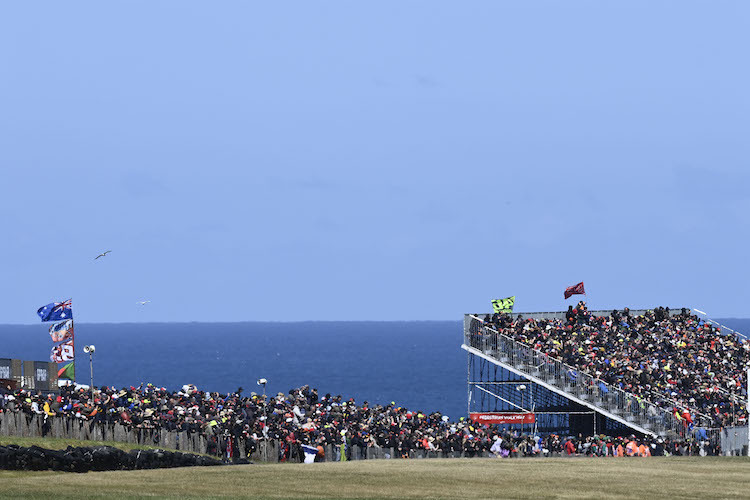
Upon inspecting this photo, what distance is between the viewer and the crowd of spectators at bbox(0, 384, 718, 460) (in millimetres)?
42281

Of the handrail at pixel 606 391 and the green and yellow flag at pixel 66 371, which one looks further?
the handrail at pixel 606 391

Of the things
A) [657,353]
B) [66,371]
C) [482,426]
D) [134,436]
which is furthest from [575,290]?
[134,436]

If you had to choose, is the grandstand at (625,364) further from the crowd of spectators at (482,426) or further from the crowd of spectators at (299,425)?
the crowd of spectators at (299,425)

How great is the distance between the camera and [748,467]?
3597cm

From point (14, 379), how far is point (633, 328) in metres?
35.2

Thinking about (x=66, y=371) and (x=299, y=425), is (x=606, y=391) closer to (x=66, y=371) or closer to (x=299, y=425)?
(x=299, y=425)

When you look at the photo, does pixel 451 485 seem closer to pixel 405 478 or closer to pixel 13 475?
pixel 405 478

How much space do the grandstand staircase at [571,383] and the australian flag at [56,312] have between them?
76.2 feet

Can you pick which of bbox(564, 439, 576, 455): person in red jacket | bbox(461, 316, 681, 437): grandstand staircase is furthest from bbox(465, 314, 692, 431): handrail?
bbox(564, 439, 576, 455): person in red jacket

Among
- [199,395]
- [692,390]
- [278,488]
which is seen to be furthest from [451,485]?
[692,390]

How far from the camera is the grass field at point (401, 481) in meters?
27.9

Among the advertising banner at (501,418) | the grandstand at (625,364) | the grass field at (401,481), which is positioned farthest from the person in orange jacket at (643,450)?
the advertising banner at (501,418)

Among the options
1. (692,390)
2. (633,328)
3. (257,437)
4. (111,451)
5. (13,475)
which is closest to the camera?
(13,475)

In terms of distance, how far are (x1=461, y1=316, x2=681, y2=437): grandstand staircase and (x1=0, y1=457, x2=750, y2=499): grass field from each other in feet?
81.5
